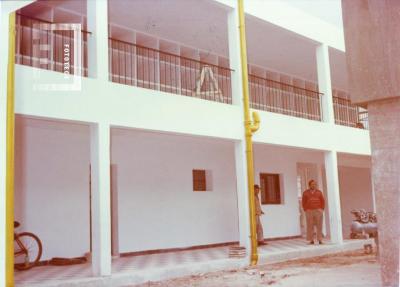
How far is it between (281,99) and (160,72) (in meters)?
5.64

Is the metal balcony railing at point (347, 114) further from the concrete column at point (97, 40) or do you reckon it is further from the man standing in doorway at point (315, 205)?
the concrete column at point (97, 40)

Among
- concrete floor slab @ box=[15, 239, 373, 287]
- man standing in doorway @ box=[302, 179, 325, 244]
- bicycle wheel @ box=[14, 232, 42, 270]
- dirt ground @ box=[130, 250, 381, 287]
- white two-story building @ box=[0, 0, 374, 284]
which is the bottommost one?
dirt ground @ box=[130, 250, 381, 287]

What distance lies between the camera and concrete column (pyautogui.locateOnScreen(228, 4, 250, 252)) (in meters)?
11.6

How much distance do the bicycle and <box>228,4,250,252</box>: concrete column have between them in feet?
14.0

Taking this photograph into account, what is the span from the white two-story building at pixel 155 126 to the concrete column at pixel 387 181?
4.44 metres

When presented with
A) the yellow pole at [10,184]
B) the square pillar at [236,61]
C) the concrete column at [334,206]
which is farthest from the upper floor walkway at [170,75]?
the concrete column at [334,206]

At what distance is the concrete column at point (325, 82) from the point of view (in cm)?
1479

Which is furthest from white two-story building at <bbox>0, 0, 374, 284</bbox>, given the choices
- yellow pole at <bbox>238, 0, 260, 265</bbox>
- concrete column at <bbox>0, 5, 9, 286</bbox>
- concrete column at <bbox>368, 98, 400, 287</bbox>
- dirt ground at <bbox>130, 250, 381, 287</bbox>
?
concrete column at <bbox>368, 98, 400, 287</bbox>

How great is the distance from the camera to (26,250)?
996 cm

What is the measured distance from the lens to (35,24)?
38.2 feet

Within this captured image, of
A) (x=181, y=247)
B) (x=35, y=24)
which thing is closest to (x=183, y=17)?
(x=35, y=24)

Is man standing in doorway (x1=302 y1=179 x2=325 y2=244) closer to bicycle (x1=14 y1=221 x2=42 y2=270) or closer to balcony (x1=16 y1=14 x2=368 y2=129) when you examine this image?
balcony (x1=16 y1=14 x2=368 y2=129)

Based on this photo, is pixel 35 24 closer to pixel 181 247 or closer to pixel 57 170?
pixel 57 170

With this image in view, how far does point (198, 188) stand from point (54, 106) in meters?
6.92
